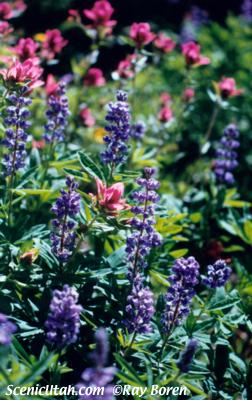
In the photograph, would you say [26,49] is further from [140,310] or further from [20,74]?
[140,310]

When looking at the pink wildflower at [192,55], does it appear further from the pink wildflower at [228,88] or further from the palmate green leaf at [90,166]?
the palmate green leaf at [90,166]

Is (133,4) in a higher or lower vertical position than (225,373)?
lower

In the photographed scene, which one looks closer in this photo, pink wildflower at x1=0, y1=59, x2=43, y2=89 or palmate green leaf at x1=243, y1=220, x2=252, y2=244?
pink wildflower at x1=0, y1=59, x2=43, y2=89

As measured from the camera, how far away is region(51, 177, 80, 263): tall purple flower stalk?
2254 millimetres

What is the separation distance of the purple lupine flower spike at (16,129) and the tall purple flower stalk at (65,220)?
0.34 meters

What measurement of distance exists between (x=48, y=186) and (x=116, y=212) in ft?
3.58

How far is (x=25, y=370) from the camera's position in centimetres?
196

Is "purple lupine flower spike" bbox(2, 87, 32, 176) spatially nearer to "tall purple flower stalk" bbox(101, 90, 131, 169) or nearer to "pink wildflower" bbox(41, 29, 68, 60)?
"tall purple flower stalk" bbox(101, 90, 131, 169)

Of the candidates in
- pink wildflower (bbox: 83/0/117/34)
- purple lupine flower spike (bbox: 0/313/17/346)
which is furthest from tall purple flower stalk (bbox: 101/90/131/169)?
pink wildflower (bbox: 83/0/117/34)

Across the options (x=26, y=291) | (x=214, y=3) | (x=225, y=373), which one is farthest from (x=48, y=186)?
(x=214, y=3)

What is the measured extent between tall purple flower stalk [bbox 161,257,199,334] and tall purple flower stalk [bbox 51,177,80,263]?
0.50 metres

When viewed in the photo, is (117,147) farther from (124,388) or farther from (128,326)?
(124,388)

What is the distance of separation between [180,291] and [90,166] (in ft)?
2.56

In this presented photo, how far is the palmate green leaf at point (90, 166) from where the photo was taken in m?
2.51
